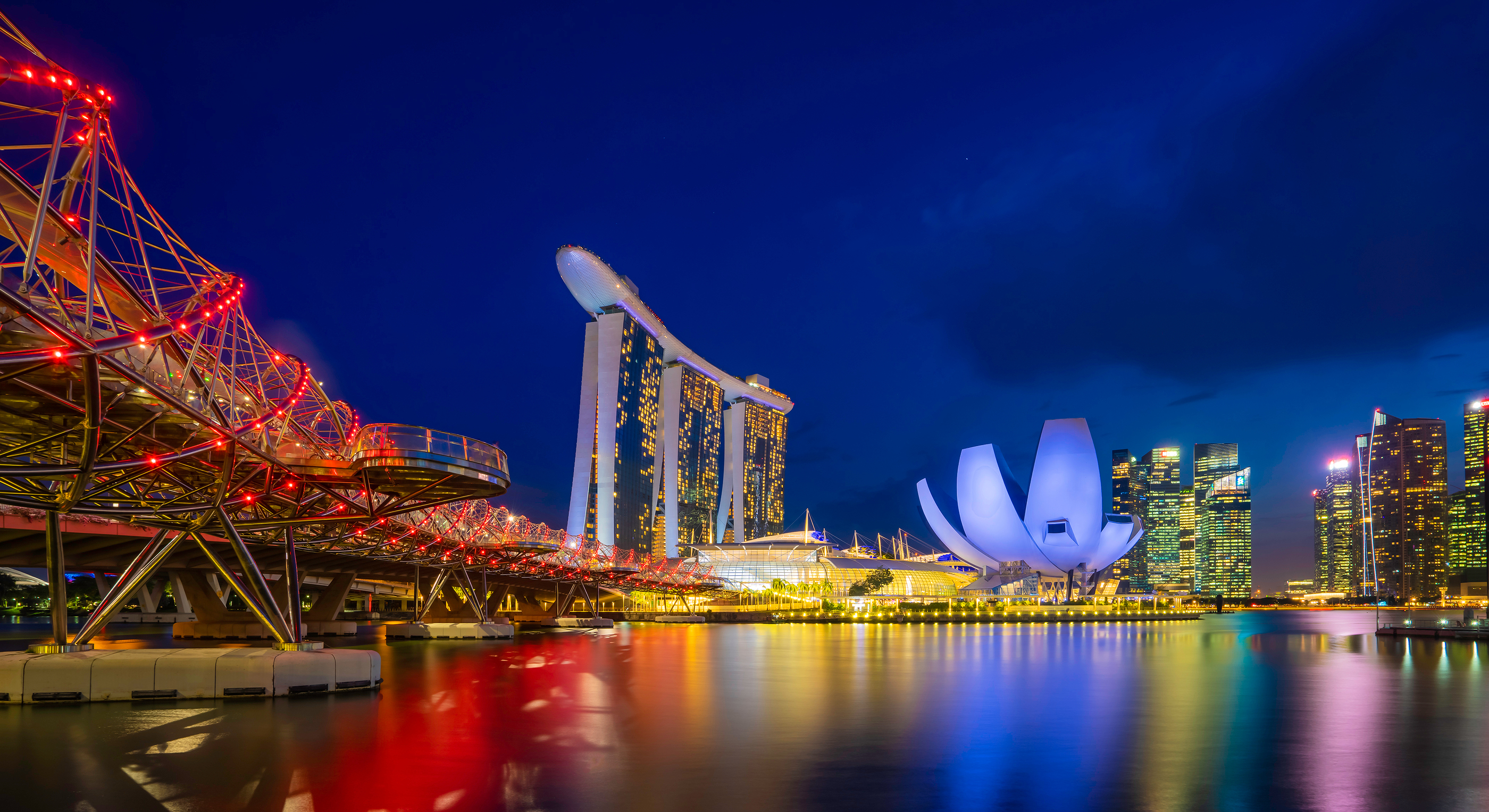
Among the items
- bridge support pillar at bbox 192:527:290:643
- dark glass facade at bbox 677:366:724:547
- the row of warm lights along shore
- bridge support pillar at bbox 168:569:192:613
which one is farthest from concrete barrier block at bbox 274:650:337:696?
dark glass facade at bbox 677:366:724:547

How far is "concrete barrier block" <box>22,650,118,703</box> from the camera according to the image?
13.6m

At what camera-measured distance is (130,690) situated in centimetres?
1412

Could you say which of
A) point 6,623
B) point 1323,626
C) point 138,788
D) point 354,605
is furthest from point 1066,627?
point 354,605

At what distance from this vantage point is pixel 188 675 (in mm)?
14375

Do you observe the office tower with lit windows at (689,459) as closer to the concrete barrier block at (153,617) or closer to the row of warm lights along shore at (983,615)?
the row of warm lights along shore at (983,615)

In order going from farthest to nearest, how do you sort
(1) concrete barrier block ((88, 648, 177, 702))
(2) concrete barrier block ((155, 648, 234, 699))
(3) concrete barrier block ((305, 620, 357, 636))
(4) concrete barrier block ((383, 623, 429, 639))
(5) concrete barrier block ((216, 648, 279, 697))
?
(3) concrete barrier block ((305, 620, 357, 636)) < (4) concrete barrier block ((383, 623, 429, 639)) < (5) concrete barrier block ((216, 648, 279, 697)) < (2) concrete barrier block ((155, 648, 234, 699)) < (1) concrete barrier block ((88, 648, 177, 702))

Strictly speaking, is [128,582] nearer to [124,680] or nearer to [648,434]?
[124,680]

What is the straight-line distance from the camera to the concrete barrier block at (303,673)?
14938 millimetres

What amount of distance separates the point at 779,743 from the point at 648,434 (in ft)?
316

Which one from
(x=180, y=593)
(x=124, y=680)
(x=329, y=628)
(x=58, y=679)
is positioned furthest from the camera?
(x=180, y=593)

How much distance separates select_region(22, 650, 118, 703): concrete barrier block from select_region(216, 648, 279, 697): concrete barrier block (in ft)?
5.58

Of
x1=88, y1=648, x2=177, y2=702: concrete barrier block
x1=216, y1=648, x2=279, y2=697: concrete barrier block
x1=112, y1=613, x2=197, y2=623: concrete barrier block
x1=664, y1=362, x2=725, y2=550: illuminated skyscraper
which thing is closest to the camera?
x1=88, y1=648, x2=177, y2=702: concrete barrier block

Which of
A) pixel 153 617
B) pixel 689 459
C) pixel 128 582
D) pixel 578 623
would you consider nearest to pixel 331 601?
pixel 578 623

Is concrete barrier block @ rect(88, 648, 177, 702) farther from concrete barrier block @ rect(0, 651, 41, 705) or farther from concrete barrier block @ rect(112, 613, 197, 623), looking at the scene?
concrete barrier block @ rect(112, 613, 197, 623)
